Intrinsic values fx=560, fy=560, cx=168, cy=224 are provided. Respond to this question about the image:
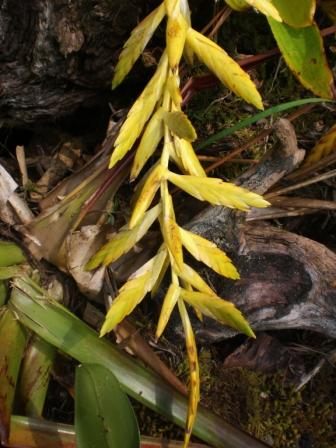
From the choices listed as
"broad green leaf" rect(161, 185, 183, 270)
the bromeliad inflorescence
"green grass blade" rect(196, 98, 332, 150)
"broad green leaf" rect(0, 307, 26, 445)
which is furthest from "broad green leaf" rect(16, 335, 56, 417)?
"green grass blade" rect(196, 98, 332, 150)

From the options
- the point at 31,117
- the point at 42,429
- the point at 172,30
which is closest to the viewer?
the point at 172,30

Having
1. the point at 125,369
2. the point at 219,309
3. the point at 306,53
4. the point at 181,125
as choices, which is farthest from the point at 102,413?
the point at 306,53

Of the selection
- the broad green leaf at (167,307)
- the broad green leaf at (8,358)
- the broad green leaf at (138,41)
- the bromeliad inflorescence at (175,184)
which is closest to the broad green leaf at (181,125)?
the bromeliad inflorescence at (175,184)

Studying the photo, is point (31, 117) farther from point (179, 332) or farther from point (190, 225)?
point (179, 332)

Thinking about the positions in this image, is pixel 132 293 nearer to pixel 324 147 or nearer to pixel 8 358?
pixel 8 358

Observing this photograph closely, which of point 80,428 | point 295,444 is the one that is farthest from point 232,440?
point 80,428

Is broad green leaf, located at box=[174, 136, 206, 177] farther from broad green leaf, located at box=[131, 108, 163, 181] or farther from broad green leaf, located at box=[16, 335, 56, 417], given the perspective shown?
broad green leaf, located at box=[16, 335, 56, 417]
